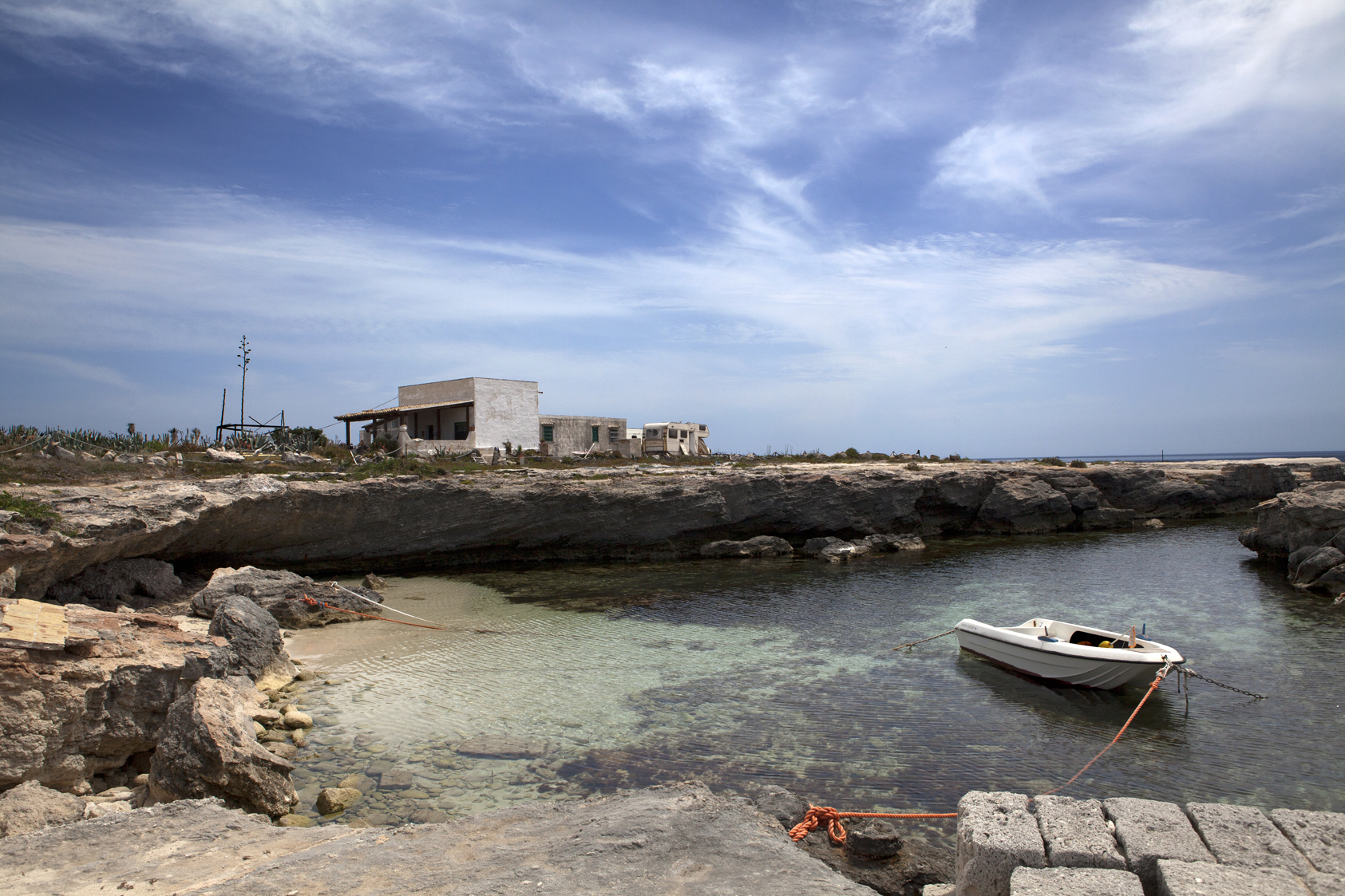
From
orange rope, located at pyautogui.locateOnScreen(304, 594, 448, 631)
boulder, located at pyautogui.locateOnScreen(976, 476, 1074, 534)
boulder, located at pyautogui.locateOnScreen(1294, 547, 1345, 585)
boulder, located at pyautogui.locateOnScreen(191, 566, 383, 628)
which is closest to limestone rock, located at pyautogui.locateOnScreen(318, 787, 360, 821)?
orange rope, located at pyautogui.locateOnScreen(304, 594, 448, 631)

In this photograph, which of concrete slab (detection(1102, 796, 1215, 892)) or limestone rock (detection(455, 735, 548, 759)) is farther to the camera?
limestone rock (detection(455, 735, 548, 759))

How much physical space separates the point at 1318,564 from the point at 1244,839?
73.2 feet

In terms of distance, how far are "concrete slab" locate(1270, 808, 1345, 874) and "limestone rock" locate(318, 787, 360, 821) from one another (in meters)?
7.40

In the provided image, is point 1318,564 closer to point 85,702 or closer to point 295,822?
point 295,822

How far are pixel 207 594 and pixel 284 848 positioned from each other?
11292 millimetres

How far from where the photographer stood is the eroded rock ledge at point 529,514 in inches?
617

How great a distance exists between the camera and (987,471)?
3469 centimetres

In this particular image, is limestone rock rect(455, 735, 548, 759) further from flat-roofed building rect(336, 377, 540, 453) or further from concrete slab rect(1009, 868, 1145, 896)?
flat-roofed building rect(336, 377, 540, 453)

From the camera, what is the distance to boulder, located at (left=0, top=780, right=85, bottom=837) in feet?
20.4

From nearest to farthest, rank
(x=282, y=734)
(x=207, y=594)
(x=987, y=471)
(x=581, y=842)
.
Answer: (x=581, y=842) < (x=282, y=734) < (x=207, y=594) < (x=987, y=471)

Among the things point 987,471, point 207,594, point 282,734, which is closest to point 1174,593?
point 987,471

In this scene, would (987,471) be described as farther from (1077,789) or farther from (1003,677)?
(1077,789)

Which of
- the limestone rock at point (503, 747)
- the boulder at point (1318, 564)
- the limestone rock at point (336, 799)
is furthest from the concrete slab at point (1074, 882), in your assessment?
the boulder at point (1318, 564)

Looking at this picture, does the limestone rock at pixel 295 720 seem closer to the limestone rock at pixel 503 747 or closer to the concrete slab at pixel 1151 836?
the limestone rock at pixel 503 747
